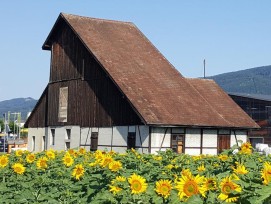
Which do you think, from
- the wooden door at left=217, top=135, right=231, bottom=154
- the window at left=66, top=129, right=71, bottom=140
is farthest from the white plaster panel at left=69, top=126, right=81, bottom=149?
the wooden door at left=217, top=135, right=231, bottom=154

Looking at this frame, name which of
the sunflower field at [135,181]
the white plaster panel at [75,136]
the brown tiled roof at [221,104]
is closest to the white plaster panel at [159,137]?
the brown tiled roof at [221,104]

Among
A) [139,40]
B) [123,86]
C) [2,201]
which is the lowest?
[2,201]

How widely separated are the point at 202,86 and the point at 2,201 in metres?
30.9

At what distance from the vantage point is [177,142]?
30.8 m

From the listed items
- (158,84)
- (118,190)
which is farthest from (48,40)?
(118,190)

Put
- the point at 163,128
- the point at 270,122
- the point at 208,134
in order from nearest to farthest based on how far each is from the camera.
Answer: the point at 163,128, the point at 208,134, the point at 270,122

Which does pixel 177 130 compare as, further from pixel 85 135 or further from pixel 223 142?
pixel 85 135

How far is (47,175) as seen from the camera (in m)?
9.27

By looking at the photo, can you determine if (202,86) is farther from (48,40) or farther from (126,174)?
(126,174)

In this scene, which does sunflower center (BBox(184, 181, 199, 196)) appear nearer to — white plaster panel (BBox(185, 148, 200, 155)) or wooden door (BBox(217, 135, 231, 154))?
white plaster panel (BBox(185, 148, 200, 155))

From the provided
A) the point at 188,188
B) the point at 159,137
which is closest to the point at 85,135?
the point at 159,137

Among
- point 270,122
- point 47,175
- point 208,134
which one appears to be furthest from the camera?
point 270,122

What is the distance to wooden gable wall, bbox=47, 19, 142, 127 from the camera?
31922 millimetres

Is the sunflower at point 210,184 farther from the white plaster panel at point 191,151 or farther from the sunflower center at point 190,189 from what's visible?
the white plaster panel at point 191,151
